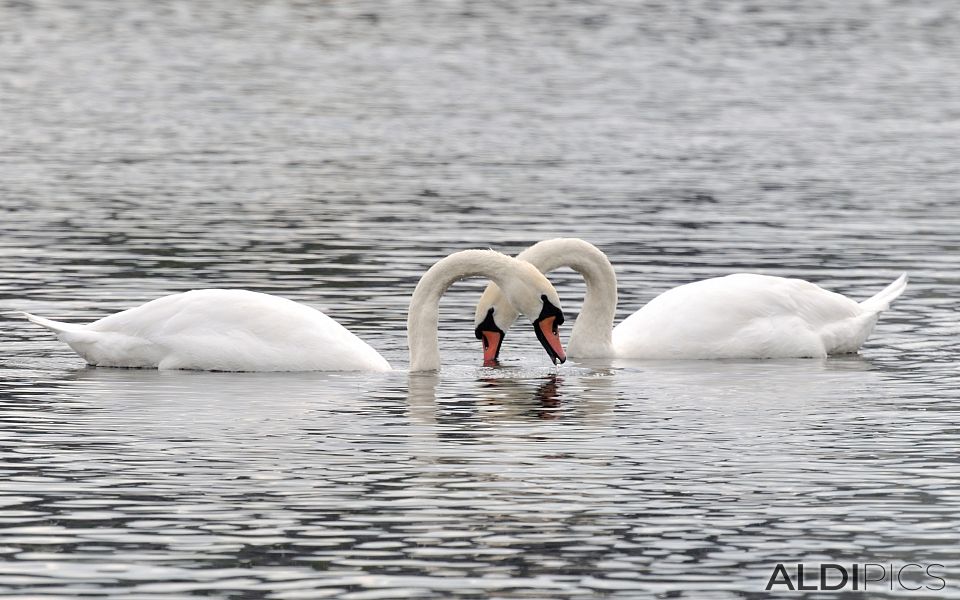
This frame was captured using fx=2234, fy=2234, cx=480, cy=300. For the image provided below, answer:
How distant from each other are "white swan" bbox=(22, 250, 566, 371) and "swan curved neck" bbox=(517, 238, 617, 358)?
5.44 feet

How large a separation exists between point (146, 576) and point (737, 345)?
884cm

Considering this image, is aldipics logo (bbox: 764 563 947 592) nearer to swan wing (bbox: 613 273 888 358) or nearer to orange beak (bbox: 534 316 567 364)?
orange beak (bbox: 534 316 567 364)

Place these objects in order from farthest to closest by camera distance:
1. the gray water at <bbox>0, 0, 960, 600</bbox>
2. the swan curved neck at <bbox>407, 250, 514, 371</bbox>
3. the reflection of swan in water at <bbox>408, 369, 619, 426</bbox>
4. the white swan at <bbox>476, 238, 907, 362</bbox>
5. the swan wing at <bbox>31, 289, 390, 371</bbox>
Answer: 1. the white swan at <bbox>476, 238, 907, 362</bbox>
2. the swan curved neck at <bbox>407, 250, 514, 371</bbox>
3. the swan wing at <bbox>31, 289, 390, 371</bbox>
4. the reflection of swan in water at <bbox>408, 369, 619, 426</bbox>
5. the gray water at <bbox>0, 0, 960, 600</bbox>

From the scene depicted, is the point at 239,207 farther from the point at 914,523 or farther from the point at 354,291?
the point at 914,523

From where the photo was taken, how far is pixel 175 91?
150 ft

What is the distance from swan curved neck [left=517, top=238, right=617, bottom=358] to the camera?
18125 millimetres

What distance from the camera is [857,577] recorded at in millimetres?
Answer: 9945

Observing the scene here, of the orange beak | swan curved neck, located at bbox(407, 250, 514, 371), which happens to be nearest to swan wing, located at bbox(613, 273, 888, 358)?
the orange beak

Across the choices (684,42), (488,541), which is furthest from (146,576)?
(684,42)

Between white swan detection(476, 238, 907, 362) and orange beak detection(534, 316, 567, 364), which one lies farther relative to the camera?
white swan detection(476, 238, 907, 362)

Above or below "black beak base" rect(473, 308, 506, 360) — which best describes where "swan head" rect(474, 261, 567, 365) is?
above

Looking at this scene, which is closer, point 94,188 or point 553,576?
point 553,576

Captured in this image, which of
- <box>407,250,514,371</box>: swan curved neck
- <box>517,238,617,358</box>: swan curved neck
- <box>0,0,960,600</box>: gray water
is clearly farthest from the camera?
<box>517,238,617,358</box>: swan curved neck

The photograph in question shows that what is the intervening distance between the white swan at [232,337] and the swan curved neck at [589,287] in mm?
1658
